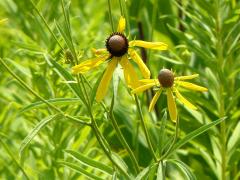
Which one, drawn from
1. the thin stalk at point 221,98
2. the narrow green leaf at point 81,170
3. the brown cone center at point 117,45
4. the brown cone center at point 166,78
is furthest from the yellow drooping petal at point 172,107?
the thin stalk at point 221,98

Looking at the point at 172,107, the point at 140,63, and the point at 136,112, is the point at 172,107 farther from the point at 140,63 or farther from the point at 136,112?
the point at 136,112

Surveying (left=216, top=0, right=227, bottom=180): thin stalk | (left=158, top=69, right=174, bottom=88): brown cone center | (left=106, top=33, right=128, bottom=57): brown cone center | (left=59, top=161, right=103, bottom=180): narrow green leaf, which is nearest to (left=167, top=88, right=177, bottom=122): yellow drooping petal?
(left=158, top=69, right=174, bottom=88): brown cone center

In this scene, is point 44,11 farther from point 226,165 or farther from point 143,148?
point 226,165

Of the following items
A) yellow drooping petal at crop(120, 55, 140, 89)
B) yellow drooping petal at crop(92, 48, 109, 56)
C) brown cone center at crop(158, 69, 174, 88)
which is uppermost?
yellow drooping petal at crop(92, 48, 109, 56)

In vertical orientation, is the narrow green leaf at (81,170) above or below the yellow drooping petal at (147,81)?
below

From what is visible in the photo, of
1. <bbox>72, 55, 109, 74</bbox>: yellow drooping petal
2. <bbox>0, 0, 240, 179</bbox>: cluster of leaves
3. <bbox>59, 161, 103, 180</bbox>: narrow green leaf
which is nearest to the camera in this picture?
<bbox>72, 55, 109, 74</bbox>: yellow drooping petal

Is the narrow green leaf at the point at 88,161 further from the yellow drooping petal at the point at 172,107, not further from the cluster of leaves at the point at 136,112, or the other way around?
the yellow drooping petal at the point at 172,107

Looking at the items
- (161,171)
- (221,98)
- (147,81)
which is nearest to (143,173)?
(161,171)

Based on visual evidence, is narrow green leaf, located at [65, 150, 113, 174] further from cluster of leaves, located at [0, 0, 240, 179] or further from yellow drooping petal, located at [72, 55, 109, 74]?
yellow drooping petal, located at [72, 55, 109, 74]
